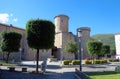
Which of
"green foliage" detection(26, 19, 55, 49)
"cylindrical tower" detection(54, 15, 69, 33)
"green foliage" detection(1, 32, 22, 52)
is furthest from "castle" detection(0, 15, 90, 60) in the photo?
"green foliage" detection(26, 19, 55, 49)

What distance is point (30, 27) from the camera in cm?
2211

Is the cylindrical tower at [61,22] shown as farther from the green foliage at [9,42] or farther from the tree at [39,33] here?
the tree at [39,33]

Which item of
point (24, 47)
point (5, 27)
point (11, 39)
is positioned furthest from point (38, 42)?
point (24, 47)

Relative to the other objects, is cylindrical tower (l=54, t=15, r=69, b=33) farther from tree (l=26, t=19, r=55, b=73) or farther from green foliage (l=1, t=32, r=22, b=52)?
tree (l=26, t=19, r=55, b=73)

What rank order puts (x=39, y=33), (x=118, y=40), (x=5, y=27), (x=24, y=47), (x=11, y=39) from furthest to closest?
(x=118, y=40) → (x=24, y=47) → (x=5, y=27) → (x=11, y=39) → (x=39, y=33)

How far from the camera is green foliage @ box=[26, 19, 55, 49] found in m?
21.8

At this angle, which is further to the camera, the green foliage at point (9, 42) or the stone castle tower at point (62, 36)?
the stone castle tower at point (62, 36)

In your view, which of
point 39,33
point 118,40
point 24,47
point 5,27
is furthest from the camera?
point 118,40

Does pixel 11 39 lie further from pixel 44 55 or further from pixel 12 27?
pixel 44 55

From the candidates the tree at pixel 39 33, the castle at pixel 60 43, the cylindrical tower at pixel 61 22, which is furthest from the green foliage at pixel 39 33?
the cylindrical tower at pixel 61 22

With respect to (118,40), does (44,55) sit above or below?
below

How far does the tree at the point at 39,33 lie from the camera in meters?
21.8

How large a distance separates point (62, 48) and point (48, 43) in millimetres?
39853

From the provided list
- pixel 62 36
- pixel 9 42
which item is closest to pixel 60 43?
pixel 62 36
